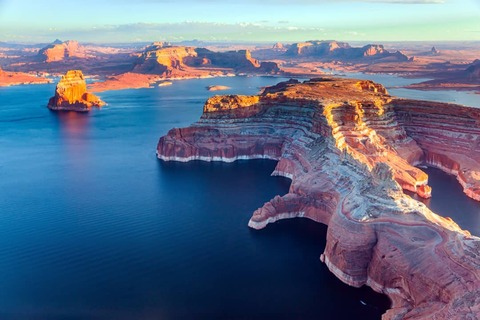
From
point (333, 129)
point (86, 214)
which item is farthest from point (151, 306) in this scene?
point (333, 129)

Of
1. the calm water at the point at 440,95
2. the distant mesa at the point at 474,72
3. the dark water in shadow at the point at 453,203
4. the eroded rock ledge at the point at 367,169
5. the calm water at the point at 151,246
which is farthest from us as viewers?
the distant mesa at the point at 474,72

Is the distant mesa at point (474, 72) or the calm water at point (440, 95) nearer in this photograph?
the calm water at point (440, 95)

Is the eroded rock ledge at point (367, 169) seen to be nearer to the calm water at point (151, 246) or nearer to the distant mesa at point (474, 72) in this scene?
the calm water at point (151, 246)

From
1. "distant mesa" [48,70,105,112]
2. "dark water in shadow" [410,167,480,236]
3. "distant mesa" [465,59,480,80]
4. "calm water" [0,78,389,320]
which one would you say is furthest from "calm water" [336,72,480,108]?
"distant mesa" [48,70,105,112]

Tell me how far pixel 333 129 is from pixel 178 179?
24.1m

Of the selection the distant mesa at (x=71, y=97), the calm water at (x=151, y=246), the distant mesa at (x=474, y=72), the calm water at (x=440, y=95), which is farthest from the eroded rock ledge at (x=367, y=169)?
the distant mesa at (x=474, y=72)

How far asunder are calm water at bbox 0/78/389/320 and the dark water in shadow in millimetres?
16667

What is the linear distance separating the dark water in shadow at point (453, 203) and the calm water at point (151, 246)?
1667 cm

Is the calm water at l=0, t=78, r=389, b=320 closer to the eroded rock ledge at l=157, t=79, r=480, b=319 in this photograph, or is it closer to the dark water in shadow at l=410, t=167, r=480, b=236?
the eroded rock ledge at l=157, t=79, r=480, b=319

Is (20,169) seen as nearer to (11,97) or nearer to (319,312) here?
(319,312)

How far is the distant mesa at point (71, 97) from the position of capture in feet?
454

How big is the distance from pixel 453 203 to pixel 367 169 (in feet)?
52.4

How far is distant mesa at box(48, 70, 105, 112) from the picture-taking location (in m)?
138

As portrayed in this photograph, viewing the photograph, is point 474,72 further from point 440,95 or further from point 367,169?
point 367,169
